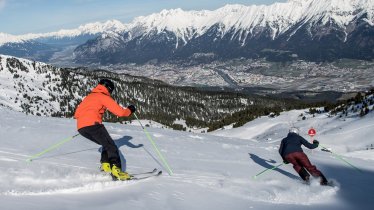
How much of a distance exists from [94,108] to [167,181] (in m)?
3.25

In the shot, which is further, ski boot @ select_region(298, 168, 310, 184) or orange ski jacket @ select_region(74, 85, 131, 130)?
ski boot @ select_region(298, 168, 310, 184)

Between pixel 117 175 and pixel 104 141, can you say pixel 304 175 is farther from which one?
pixel 104 141

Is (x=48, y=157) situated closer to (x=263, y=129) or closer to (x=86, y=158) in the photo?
(x=86, y=158)

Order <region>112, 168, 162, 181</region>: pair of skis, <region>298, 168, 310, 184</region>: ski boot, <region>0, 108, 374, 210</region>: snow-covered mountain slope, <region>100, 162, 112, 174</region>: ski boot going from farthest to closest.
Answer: <region>298, 168, 310, 184</region>: ski boot < <region>112, 168, 162, 181</region>: pair of skis < <region>100, 162, 112, 174</region>: ski boot < <region>0, 108, 374, 210</region>: snow-covered mountain slope

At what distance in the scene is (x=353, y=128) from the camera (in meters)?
33.1

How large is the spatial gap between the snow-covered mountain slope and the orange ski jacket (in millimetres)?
1673

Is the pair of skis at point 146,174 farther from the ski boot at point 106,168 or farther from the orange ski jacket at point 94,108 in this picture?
the orange ski jacket at point 94,108

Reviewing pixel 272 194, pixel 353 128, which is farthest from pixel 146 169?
pixel 353 128

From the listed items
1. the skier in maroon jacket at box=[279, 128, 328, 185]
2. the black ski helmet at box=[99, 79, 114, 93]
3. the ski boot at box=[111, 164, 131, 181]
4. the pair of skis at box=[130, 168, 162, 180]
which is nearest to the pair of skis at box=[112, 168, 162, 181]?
the pair of skis at box=[130, 168, 162, 180]

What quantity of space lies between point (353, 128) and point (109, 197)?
27.4 metres

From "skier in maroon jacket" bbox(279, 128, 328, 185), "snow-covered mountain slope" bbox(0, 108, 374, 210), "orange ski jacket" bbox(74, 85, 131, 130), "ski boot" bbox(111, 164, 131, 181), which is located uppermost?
"orange ski jacket" bbox(74, 85, 131, 130)

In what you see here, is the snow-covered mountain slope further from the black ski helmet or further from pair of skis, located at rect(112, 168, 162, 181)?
the black ski helmet

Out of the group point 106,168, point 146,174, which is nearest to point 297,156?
point 146,174

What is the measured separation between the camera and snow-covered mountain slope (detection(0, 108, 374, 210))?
A: 10.4 m
